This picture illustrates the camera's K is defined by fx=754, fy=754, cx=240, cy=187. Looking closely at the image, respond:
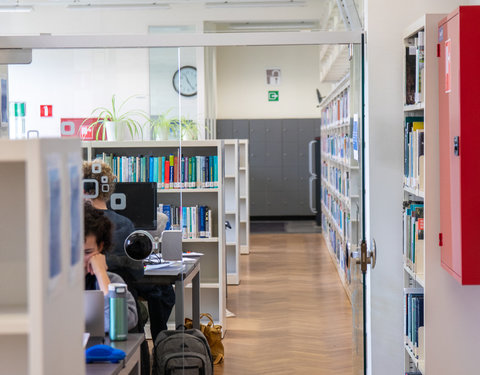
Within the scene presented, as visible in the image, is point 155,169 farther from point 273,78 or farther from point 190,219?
point 273,78

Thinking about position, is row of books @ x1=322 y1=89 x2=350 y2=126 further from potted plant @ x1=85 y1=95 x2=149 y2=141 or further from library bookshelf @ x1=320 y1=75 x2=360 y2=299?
potted plant @ x1=85 y1=95 x2=149 y2=141

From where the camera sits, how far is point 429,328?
3238 millimetres

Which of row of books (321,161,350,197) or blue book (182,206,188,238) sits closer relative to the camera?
blue book (182,206,188,238)

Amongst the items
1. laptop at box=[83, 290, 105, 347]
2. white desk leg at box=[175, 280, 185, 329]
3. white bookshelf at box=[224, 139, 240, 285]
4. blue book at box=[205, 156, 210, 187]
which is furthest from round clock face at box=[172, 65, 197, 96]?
white bookshelf at box=[224, 139, 240, 285]

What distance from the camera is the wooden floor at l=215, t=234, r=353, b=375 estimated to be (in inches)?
205

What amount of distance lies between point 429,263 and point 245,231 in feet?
23.7

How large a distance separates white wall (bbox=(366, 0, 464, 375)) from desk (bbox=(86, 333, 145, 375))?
1359 mm

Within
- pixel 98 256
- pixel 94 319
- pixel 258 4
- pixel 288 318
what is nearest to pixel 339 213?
pixel 288 318

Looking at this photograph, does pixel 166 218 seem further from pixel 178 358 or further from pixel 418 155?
pixel 418 155

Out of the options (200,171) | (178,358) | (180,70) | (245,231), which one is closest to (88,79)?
(180,70)

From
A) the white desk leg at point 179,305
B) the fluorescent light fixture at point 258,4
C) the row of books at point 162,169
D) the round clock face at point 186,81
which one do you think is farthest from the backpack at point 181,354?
the fluorescent light fixture at point 258,4

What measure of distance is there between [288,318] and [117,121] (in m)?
3.44

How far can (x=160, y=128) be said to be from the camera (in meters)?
3.71

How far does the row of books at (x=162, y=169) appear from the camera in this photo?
3598 millimetres
